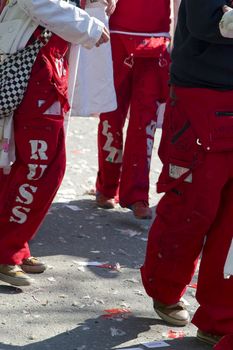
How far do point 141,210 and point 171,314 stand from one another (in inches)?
61.3

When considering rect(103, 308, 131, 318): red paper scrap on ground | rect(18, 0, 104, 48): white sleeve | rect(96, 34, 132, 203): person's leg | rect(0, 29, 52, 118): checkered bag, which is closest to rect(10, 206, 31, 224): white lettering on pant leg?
rect(0, 29, 52, 118): checkered bag

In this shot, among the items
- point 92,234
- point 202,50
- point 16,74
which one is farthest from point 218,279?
point 92,234

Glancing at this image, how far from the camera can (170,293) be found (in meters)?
3.96

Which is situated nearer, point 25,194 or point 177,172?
point 177,172

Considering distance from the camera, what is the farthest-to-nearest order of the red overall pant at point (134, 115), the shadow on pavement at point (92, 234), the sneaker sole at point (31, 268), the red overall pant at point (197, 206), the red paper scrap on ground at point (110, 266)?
the red overall pant at point (134, 115)
the shadow on pavement at point (92, 234)
the red paper scrap on ground at point (110, 266)
the sneaker sole at point (31, 268)
the red overall pant at point (197, 206)

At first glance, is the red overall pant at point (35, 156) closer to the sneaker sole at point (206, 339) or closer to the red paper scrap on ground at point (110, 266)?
the red paper scrap on ground at point (110, 266)

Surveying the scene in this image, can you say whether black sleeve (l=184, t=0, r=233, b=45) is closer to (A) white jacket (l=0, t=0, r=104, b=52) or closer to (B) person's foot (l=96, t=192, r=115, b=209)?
(A) white jacket (l=0, t=0, r=104, b=52)

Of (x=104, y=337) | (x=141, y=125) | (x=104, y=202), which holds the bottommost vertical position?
(x=104, y=337)

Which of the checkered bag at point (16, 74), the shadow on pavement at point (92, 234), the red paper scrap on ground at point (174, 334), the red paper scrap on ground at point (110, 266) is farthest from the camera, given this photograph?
the shadow on pavement at point (92, 234)

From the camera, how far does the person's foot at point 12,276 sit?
431 cm

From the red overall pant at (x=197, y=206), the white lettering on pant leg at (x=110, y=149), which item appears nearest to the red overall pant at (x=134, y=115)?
the white lettering on pant leg at (x=110, y=149)

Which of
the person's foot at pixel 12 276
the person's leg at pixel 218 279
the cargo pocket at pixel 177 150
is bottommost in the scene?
the person's foot at pixel 12 276

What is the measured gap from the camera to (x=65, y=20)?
404 cm

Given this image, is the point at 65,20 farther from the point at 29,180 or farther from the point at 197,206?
the point at 197,206
